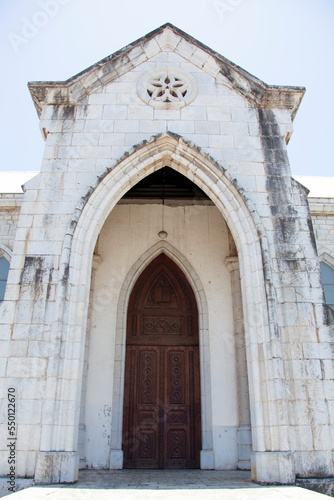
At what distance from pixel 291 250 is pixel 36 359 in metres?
4.31

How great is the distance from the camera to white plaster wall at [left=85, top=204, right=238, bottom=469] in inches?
302

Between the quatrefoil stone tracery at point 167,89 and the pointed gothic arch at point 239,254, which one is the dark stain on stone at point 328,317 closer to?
the pointed gothic arch at point 239,254

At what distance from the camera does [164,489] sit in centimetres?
486

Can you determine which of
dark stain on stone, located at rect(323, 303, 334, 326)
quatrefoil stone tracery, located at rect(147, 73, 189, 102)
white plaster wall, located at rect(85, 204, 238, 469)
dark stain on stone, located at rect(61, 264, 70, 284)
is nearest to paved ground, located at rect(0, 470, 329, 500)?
white plaster wall, located at rect(85, 204, 238, 469)

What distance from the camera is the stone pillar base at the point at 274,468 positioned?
17.2ft

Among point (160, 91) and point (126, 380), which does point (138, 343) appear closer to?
point (126, 380)

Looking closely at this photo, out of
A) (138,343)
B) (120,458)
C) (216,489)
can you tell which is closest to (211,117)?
(138,343)

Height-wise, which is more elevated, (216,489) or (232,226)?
(232,226)

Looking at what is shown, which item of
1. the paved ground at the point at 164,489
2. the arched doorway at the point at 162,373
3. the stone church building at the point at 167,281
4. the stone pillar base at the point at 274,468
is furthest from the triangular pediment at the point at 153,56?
the paved ground at the point at 164,489

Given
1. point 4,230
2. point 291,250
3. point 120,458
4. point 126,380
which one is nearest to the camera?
point 291,250

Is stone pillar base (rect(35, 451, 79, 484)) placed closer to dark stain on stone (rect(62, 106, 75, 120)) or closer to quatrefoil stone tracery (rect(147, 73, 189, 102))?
dark stain on stone (rect(62, 106, 75, 120))

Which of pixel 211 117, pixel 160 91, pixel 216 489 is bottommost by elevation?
pixel 216 489

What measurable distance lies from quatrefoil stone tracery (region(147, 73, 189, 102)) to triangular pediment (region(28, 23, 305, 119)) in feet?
1.83

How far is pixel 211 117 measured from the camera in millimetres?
7633
